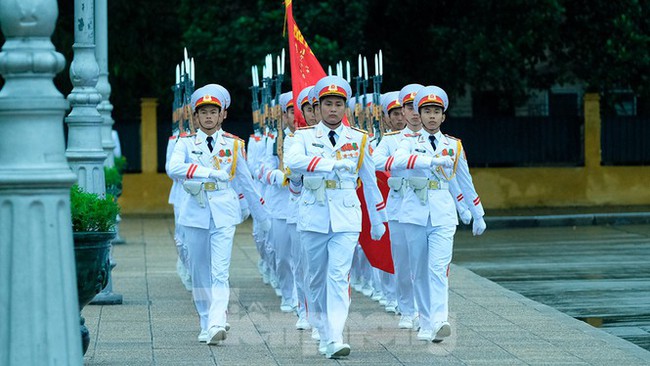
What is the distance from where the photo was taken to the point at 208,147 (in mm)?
11781

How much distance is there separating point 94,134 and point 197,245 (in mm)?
2190

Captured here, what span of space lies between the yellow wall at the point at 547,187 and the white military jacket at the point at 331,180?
1902 cm

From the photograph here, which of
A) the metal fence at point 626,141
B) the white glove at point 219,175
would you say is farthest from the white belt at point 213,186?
the metal fence at point 626,141

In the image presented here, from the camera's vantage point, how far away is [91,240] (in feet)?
28.5

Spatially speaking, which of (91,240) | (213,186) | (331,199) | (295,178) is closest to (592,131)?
(295,178)

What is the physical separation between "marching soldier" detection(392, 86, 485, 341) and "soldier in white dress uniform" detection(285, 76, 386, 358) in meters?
0.67

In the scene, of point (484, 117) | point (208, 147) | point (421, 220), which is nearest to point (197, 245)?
point (208, 147)

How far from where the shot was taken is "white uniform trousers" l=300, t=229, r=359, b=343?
10.6 metres

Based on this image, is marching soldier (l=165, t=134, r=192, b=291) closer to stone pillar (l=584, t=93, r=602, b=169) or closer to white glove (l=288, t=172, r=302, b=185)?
white glove (l=288, t=172, r=302, b=185)

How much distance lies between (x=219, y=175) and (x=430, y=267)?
1.74 m

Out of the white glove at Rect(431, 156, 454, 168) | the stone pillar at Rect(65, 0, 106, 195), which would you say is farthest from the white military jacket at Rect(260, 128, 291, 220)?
the white glove at Rect(431, 156, 454, 168)

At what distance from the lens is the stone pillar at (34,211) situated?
591cm

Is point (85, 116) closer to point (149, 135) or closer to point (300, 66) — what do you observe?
point (300, 66)

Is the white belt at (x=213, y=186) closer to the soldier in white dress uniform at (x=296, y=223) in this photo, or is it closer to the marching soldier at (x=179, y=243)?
the soldier in white dress uniform at (x=296, y=223)
